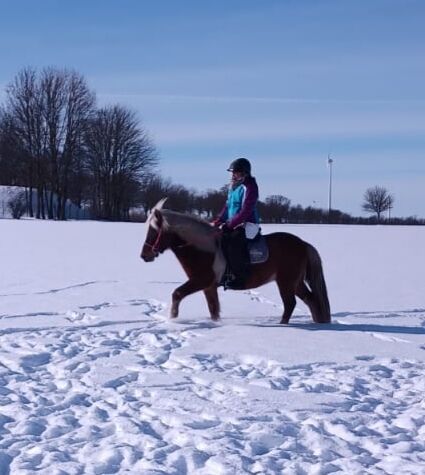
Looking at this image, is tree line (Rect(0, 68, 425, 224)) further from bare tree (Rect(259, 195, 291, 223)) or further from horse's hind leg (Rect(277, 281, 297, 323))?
horse's hind leg (Rect(277, 281, 297, 323))

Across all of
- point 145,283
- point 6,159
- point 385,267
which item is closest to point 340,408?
point 145,283

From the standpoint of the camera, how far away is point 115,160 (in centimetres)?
5722

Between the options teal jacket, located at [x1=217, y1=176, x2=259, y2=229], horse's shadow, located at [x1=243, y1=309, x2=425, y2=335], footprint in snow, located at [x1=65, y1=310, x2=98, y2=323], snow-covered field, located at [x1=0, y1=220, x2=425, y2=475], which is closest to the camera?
snow-covered field, located at [x1=0, y1=220, x2=425, y2=475]

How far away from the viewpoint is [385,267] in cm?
1545

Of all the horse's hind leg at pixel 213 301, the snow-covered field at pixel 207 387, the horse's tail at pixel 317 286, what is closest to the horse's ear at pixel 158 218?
the horse's hind leg at pixel 213 301

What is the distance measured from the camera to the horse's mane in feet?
25.5

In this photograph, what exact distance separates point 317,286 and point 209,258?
4.11 ft

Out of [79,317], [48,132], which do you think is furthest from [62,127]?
[79,317]

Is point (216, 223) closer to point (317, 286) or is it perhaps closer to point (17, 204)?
point (317, 286)

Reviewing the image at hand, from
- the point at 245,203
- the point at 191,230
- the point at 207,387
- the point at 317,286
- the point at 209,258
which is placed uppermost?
the point at 245,203

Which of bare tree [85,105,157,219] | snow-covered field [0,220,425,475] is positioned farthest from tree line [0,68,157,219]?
snow-covered field [0,220,425,475]

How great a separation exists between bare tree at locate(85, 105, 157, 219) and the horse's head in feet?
160

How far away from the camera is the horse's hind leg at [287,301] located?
783cm

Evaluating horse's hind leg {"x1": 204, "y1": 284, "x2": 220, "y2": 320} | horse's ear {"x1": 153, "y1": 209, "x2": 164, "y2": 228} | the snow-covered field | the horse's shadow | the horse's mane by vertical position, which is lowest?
the snow-covered field
